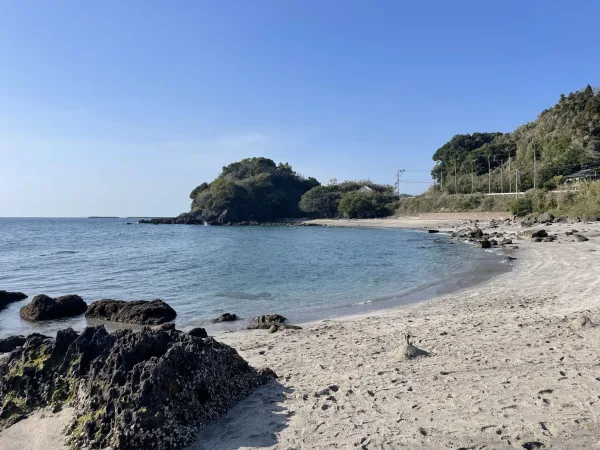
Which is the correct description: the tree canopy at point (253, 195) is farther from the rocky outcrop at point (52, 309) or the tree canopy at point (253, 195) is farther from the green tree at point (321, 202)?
the rocky outcrop at point (52, 309)

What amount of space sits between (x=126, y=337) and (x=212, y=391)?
1241 millimetres

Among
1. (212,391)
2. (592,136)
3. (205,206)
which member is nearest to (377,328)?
(212,391)

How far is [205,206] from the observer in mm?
114500

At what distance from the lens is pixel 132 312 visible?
12.4m

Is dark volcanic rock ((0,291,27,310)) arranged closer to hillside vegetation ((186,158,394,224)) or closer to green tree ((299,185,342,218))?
hillside vegetation ((186,158,394,224))

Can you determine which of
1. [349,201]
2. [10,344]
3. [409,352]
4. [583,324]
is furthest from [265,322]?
[349,201]

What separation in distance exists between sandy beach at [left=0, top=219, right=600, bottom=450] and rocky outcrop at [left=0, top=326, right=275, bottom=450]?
0.25 metres

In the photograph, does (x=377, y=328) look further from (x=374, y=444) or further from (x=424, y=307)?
(x=374, y=444)

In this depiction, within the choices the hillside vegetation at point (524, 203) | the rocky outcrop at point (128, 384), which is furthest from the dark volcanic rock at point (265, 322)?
the hillside vegetation at point (524, 203)

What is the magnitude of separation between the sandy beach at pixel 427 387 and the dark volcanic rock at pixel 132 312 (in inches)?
125

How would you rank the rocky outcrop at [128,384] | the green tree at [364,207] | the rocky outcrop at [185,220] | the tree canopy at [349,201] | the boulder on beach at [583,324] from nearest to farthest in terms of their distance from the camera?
the rocky outcrop at [128,384] < the boulder on beach at [583,324] < the green tree at [364,207] < the tree canopy at [349,201] < the rocky outcrop at [185,220]

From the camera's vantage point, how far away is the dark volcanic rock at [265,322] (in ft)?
36.9

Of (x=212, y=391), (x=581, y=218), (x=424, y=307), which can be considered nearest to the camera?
(x=212, y=391)

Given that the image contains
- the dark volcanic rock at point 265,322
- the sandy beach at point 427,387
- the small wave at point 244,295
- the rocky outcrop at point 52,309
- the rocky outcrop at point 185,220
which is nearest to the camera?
the sandy beach at point 427,387
